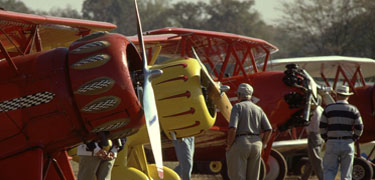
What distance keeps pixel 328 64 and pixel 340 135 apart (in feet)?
25.8

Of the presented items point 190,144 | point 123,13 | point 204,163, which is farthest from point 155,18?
point 190,144

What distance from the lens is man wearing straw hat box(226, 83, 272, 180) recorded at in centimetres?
875

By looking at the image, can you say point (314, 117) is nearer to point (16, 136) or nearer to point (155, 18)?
point (16, 136)

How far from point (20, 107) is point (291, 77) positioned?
6.77 m

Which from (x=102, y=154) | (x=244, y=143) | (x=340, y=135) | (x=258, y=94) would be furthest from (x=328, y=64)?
(x=102, y=154)

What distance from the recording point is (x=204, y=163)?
568 inches

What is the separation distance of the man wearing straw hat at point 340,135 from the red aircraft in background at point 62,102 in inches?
161

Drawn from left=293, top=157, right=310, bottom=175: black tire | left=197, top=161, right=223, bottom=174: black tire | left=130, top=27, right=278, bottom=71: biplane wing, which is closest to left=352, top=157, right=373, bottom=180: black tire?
left=293, top=157, right=310, bottom=175: black tire

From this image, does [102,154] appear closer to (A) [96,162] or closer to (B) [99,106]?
(A) [96,162]

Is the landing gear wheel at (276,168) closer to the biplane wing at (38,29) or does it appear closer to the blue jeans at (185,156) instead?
the blue jeans at (185,156)

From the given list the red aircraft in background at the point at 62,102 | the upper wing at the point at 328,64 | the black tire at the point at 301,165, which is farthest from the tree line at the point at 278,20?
the red aircraft in background at the point at 62,102

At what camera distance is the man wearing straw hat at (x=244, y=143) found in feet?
28.7

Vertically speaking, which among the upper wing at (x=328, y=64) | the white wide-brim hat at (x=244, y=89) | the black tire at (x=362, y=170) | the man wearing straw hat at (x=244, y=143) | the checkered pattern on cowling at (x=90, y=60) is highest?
the checkered pattern on cowling at (x=90, y=60)

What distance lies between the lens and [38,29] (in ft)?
25.2
